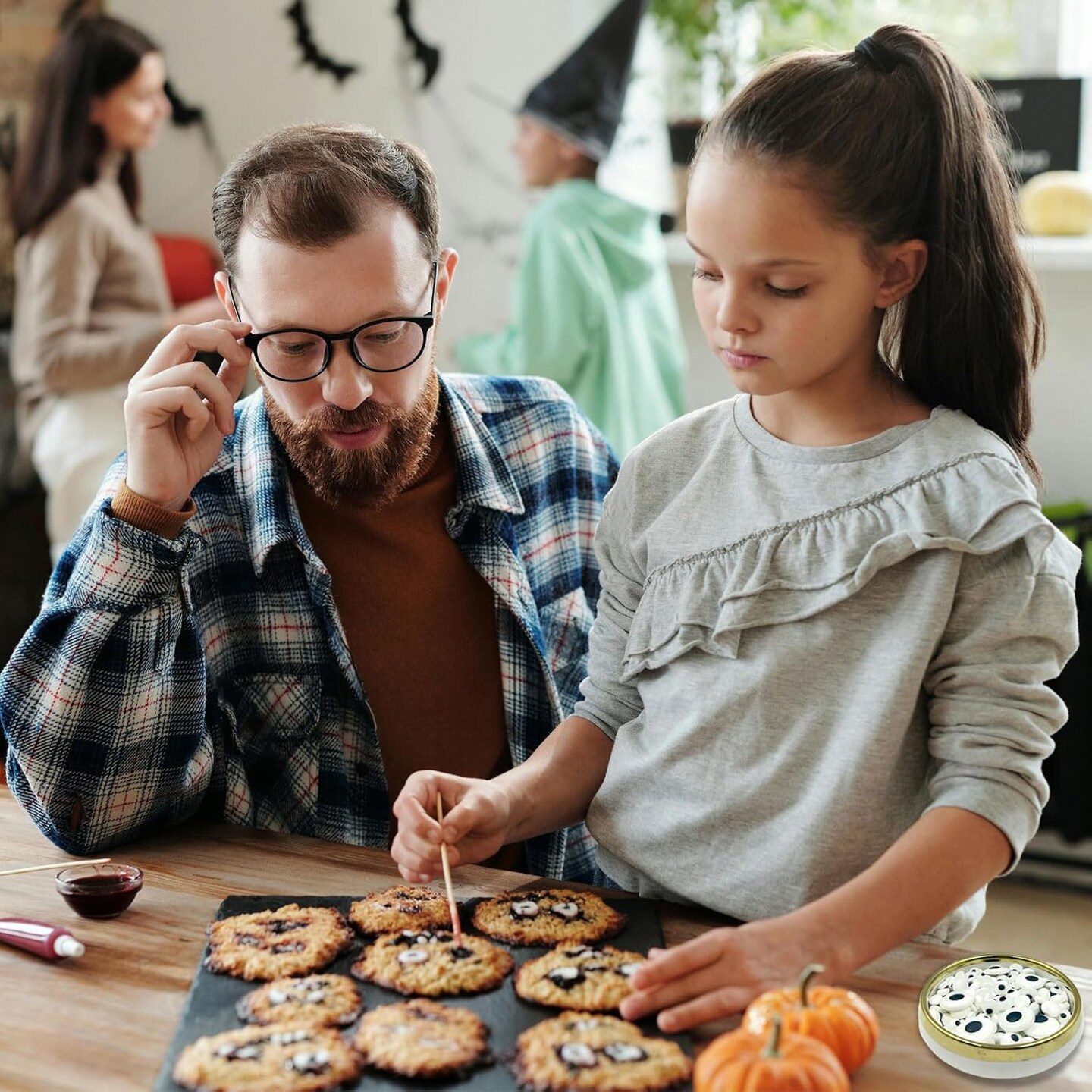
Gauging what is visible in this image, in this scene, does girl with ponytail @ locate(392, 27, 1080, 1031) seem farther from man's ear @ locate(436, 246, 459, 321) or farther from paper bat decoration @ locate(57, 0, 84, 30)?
paper bat decoration @ locate(57, 0, 84, 30)

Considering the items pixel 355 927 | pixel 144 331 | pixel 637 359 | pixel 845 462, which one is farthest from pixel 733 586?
pixel 144 331

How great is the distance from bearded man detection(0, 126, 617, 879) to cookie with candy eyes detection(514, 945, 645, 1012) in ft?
1.74

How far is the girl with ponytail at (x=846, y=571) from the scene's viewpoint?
1106 millimetres

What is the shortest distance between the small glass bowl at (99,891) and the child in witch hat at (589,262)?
2.15m

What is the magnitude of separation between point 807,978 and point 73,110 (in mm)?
3413

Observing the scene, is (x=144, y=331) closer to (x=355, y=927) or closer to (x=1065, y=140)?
(x=1065, y=140)

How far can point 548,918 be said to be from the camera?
1229mm

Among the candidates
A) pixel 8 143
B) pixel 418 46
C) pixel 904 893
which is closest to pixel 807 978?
pixel 904 893

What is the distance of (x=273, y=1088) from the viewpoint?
98 cm

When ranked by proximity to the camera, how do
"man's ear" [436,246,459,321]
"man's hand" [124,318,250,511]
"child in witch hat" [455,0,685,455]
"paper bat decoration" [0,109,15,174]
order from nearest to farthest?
"man's hand" [124,318,250,511] < "man's ear" [436,246,459,321] < "child in witch hat" [455,0,685,455] < "paper bat decoration" [0,109,15,174]

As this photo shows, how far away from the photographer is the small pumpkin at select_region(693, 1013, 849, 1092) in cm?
94

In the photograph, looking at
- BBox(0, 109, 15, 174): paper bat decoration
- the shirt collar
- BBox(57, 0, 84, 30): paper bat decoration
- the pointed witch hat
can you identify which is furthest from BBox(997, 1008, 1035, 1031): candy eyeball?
BBox(57, 0, 84, 30): paper bat decoration

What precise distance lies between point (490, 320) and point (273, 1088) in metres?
3.30

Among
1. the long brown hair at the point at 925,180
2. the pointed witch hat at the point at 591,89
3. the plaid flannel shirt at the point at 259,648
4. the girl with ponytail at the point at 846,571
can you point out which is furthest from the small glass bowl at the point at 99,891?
the pointed witch hat at the point at 591,89
